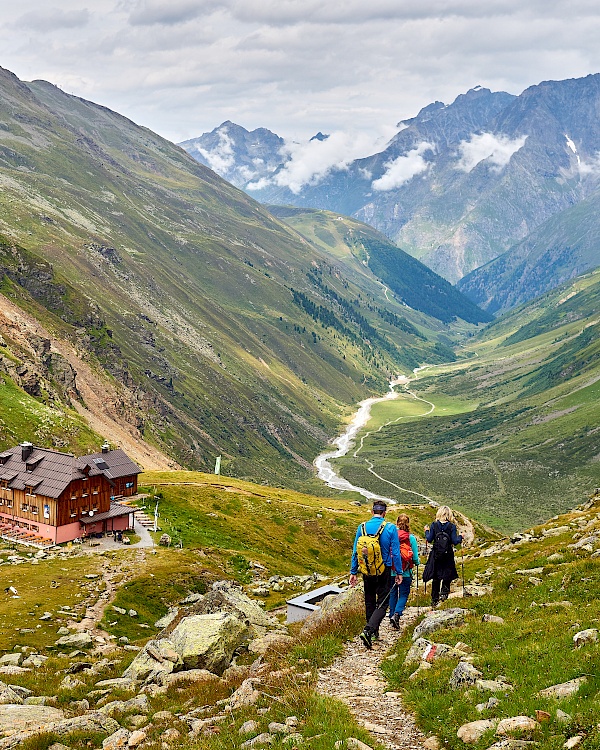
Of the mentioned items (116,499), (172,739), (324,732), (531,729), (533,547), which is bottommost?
(116,499)

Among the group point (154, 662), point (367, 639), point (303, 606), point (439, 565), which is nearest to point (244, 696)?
point (367, 639)

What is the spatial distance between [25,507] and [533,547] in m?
56.6

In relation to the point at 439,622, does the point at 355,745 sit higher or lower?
higher

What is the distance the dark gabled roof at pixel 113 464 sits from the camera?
291 ft

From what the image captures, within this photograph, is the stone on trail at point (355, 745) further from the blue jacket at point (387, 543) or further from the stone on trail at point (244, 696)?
the blue jacket at point (387, 543)

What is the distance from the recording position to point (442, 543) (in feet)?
97.9

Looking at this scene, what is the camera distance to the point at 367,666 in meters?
23.8

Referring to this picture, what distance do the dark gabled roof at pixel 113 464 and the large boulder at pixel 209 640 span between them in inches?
2268

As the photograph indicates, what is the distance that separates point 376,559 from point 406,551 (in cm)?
249

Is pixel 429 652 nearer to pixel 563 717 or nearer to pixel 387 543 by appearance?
pixel 387 543

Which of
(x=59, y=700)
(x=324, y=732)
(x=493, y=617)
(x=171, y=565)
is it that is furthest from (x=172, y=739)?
(x=171, y=565)

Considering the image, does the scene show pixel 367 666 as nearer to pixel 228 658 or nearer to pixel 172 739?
pixel 172 739

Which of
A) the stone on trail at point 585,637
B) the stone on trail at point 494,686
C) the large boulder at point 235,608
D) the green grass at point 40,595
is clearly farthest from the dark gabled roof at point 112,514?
the stone on trail at point 585,637

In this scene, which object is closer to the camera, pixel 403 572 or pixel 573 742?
pixel 573 742
